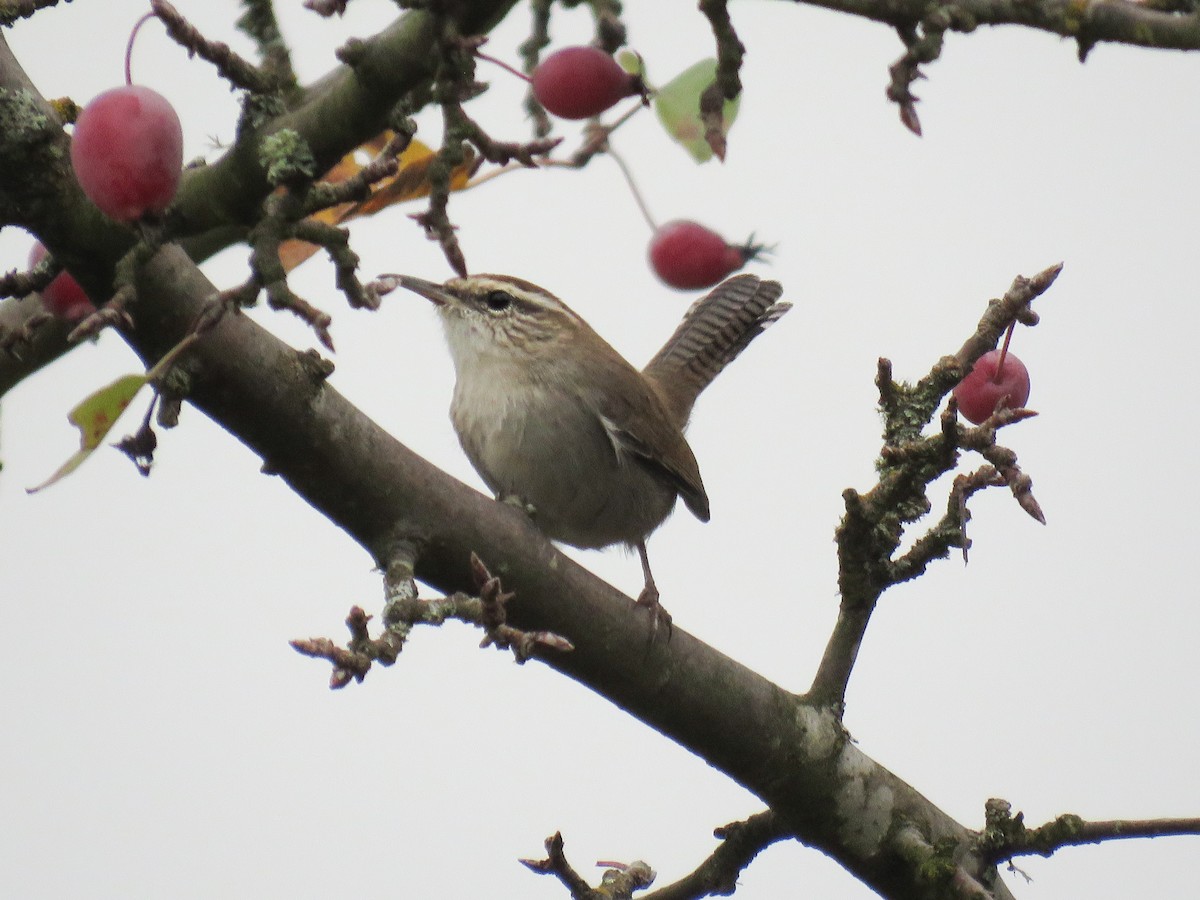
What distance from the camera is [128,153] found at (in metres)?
1.76

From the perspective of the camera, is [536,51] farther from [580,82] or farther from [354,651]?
[354,651]

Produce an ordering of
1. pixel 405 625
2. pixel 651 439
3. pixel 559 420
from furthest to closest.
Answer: pixel 651 439 → pixel 559 420 → pixel 405 625

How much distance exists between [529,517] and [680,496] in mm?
1900

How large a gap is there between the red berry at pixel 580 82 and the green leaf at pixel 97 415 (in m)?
0.71

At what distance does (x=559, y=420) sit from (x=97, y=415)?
8.21 feet

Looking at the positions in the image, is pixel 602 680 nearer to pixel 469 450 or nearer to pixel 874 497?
pixel 874 497

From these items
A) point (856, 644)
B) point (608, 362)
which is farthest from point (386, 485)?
point (608, 362)

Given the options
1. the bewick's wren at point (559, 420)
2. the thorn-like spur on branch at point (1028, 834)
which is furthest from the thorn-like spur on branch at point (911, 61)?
the bewick's wren at point (559, 420)

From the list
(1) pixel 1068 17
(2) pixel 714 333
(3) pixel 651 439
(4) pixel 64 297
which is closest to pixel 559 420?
(3) pixel 651 439

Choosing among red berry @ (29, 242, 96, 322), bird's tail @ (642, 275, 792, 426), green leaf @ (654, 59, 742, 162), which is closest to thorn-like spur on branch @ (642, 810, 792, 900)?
green leaf @ (654, 59, 742, 162)

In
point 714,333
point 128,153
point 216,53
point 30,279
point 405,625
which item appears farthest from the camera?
point 714,333

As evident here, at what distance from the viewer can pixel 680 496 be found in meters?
4.73

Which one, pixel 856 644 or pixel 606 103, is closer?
pixel 606 103

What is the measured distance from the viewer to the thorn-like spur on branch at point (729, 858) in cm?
327
